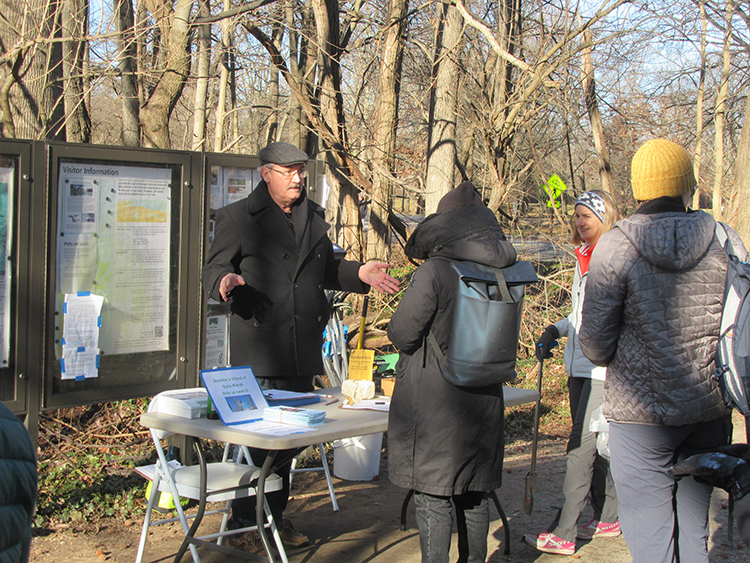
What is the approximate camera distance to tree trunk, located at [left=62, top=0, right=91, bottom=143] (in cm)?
588

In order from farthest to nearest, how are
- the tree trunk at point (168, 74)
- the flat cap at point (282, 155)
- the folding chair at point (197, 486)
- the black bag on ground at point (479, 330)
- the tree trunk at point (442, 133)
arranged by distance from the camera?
1. the tree trunk at point (442, 133)
2. the tree trunk at point (168, 74)
3. the flat cap at point (282, 155)
4. the folding chair at point (197, 486)
5. the black bag on ground at point (479, 330)

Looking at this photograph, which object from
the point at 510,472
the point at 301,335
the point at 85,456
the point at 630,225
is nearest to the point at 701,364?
the point at 630,225

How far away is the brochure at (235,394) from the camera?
306 centimetres

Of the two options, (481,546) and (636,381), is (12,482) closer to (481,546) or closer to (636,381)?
(636,381)

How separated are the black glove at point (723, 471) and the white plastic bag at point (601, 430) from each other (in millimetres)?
1490

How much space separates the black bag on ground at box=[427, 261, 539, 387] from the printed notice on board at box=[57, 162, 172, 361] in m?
2.22

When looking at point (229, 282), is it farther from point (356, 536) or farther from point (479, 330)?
point (356, 536)

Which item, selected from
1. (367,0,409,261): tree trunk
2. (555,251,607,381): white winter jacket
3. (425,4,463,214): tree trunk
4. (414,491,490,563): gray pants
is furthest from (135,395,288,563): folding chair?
(425,4,463,214): tree trunk

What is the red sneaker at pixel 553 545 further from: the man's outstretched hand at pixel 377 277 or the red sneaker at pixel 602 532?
the man's outstretched hand at pixel 377 277

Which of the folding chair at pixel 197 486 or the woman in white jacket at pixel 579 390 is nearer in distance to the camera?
the folding chair at pixel 197 486

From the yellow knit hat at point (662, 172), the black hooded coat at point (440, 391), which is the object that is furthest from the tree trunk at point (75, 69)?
the yellow knit hat at point (662, 172)

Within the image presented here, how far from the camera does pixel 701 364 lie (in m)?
2.56

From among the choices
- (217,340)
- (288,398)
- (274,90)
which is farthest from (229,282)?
(274,90)

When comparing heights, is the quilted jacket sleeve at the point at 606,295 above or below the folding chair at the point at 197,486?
above
